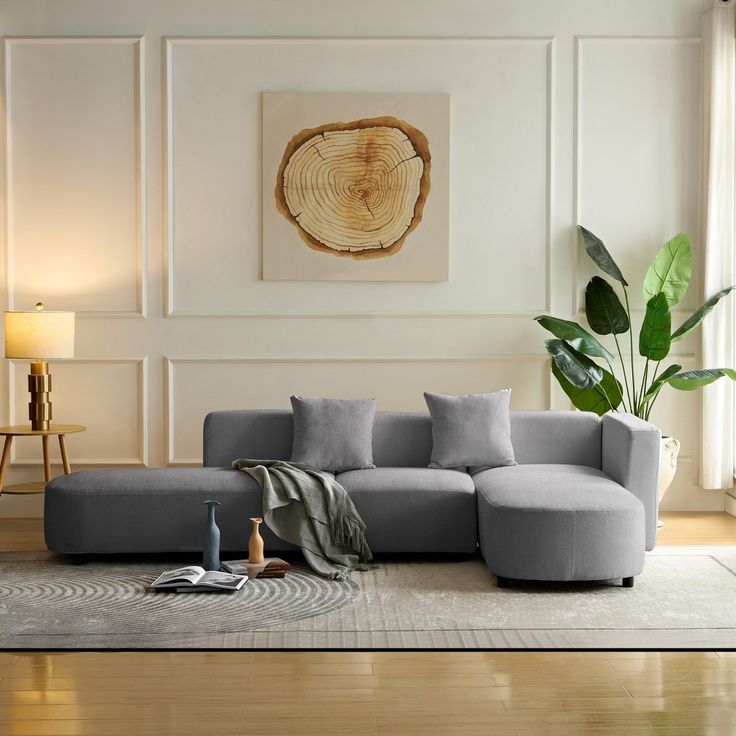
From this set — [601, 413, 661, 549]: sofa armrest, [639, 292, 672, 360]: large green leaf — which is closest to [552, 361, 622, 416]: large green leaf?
[639, 292, 672, 360]: large green leaf

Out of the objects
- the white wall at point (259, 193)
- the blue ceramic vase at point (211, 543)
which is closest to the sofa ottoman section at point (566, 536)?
the blue ceramic vase at point (211, 543)

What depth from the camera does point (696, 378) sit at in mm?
5344

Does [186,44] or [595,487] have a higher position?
[186,44]

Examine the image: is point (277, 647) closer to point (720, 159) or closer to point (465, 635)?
point (465, 635)

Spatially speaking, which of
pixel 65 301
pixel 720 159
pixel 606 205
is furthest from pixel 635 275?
pixel 65 301

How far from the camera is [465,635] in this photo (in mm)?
3441

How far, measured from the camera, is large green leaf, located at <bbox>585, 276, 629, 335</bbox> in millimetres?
5543

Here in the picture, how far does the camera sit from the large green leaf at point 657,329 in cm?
532

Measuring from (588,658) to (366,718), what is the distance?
0.90 meters

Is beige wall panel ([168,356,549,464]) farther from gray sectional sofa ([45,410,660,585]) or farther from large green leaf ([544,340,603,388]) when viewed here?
gray sectional sofa ([45,410,660,585])

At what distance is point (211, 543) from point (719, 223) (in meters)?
3.51

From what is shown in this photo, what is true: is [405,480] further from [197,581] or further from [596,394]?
[596,394]

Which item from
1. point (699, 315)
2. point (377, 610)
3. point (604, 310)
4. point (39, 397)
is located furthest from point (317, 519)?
point (699, 315)

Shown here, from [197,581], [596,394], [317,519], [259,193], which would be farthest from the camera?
[259,193]
